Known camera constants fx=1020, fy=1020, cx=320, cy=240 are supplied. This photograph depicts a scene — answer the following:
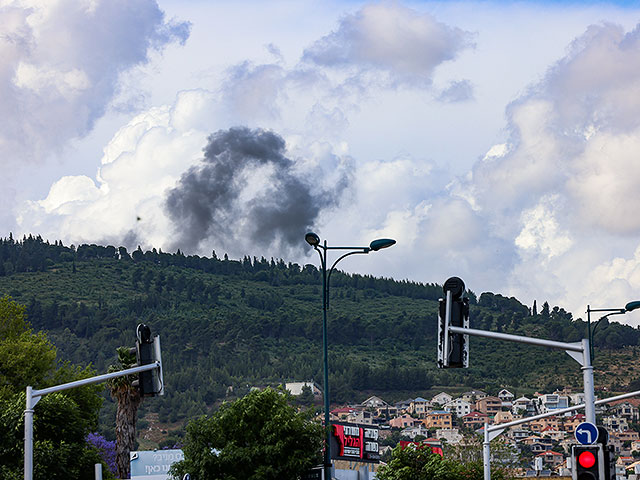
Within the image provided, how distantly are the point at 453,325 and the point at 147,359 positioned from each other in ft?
22.9

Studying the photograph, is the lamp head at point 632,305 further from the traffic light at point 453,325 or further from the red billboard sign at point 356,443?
the traffic light at point 453,325

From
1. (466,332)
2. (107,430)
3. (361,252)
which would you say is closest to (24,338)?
(361,252)

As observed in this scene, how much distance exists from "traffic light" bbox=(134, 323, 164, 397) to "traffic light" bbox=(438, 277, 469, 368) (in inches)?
262

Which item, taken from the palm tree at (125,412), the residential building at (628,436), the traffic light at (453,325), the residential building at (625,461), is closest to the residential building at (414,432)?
the residential building at (628,436)

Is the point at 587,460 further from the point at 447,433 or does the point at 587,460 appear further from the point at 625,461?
the point at 447,433

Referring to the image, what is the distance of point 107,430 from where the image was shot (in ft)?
493

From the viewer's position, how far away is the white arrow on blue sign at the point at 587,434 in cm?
1722

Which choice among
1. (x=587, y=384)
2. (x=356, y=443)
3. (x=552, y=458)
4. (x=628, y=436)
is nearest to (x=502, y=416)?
(x=628, y=436)

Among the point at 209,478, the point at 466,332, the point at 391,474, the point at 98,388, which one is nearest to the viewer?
the point at 466,332

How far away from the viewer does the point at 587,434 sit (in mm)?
17312

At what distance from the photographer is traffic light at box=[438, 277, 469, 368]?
17281 millimetres

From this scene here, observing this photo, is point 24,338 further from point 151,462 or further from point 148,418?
point 148,418

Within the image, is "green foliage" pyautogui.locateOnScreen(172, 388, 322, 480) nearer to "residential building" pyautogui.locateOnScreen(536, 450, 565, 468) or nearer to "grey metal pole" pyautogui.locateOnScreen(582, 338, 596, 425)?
"grey metal pole" pyautogui.locateOnScreen(582, 338, 596, 425)

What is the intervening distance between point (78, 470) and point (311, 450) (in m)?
10.3
